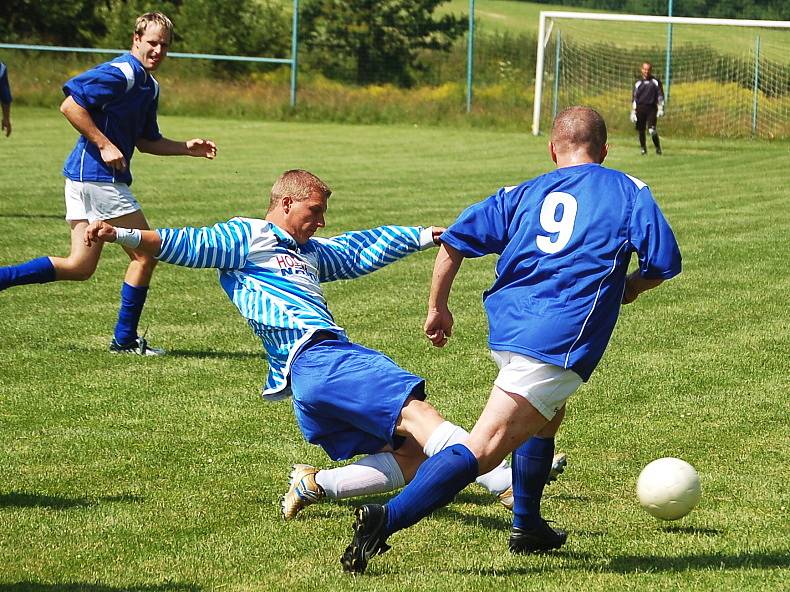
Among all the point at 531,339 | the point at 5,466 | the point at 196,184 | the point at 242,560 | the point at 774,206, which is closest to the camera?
the point at 531,339

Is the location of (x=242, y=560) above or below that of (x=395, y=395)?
below

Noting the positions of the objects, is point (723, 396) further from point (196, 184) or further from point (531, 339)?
point (196, 184)

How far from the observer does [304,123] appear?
107 ft

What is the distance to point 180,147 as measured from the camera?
783cm

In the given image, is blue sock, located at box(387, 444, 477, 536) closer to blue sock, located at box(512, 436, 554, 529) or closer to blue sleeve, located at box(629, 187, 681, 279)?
blue sock, located at box(512, 436, 554, 529)

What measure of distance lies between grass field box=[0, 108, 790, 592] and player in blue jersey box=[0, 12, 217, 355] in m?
0.53

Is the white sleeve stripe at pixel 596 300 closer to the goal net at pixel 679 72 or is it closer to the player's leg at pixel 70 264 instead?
the player's leg at pixel 70 264

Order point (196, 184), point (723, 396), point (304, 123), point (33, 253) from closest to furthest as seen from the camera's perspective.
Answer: point (723, 396) < point (33, 253) < point (196, 184) < point (304, 123)

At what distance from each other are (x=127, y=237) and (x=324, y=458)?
5.39 ft

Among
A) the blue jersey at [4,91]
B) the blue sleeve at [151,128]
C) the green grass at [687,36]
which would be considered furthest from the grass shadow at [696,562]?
the green grass at [687,36]

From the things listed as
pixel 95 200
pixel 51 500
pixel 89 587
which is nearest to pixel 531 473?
pixel 89 587

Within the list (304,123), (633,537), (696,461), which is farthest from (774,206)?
(304,123)

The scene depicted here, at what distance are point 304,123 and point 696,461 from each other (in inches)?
1086

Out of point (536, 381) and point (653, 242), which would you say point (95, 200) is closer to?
point (536, 381)
